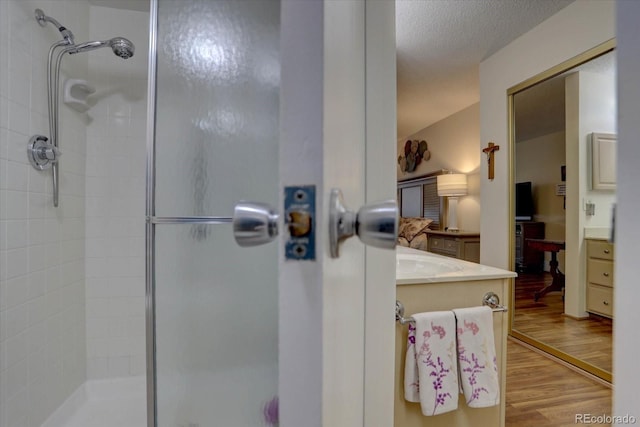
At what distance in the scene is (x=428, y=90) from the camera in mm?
3330

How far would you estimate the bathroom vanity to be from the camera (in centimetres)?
105

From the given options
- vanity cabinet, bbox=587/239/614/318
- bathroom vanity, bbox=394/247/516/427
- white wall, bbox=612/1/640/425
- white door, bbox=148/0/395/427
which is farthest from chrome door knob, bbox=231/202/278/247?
vanity cabinet, bbox=587/239/614/318

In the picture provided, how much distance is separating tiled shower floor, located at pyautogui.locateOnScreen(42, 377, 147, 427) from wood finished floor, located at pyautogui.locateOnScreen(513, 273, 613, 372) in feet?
8.48

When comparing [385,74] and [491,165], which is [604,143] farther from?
[385,74]

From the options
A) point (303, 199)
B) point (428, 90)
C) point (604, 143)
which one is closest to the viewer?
point (303, 199)

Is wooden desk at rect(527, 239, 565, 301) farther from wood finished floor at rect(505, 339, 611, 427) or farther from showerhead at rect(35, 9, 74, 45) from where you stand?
showerhead at rect(35, 9, 74, 45)

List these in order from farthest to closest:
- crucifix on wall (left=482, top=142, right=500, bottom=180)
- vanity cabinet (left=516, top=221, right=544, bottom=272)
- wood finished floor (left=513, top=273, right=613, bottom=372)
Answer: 1. crucifix on wall (left=482, top=142, right=500, bottom=180)
2. vanity cabinet (left=516, top=221, right=544, bottom=272)
3. wood finished floor (left=513, top=273, right=613, bottom=372)

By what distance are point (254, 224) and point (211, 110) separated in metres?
0.78

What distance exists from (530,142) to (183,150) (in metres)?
2.52

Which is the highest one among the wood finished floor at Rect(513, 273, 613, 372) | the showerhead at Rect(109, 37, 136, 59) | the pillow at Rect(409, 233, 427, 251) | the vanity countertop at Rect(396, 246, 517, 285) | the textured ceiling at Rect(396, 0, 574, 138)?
the textured ceiling at Rect(396, 0, 574, 138)

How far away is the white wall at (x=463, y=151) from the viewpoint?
140 inches

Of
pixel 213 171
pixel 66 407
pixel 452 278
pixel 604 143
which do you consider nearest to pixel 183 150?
pixel 213 171

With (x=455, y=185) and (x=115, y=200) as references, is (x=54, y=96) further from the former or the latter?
(x=455, y=185)

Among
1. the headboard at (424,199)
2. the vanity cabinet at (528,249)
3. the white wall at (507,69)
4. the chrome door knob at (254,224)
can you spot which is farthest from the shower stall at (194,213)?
the headboard at (424,199)
